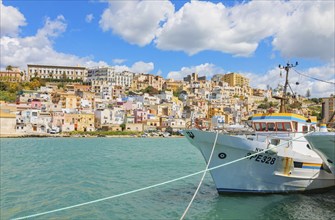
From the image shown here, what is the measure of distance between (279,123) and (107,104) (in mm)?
88969

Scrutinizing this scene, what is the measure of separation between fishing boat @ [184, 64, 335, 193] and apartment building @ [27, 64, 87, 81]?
449 ft

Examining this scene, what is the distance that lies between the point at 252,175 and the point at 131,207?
5.02 meters

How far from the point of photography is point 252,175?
45.0 ft

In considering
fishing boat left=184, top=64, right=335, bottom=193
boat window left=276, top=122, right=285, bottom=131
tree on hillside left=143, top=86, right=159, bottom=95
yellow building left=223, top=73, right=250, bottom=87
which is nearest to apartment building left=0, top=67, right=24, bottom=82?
tree on hillside left=143, top=86, right=159, bottom=95

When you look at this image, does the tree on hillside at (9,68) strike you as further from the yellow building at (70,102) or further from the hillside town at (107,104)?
the yellow building at (70,102)

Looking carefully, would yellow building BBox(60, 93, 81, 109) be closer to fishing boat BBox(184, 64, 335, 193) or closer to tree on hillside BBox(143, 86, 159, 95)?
tree on hillside BBox(143, 86, 159, 95)

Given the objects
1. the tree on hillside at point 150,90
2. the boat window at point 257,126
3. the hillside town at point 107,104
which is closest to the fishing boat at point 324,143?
the boat window at point 257,126

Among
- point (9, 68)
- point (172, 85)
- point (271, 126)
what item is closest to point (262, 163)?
point (271, 126)

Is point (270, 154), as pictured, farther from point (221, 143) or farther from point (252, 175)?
point (221, 143)

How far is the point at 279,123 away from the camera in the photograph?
15125 mm

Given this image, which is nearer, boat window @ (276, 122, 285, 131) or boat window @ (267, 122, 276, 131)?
boat window @ (276, 122, 285, 131)

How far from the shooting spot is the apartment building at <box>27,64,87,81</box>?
142625 mm

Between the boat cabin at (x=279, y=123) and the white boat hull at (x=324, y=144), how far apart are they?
194cm

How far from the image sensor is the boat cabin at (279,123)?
15000mm
